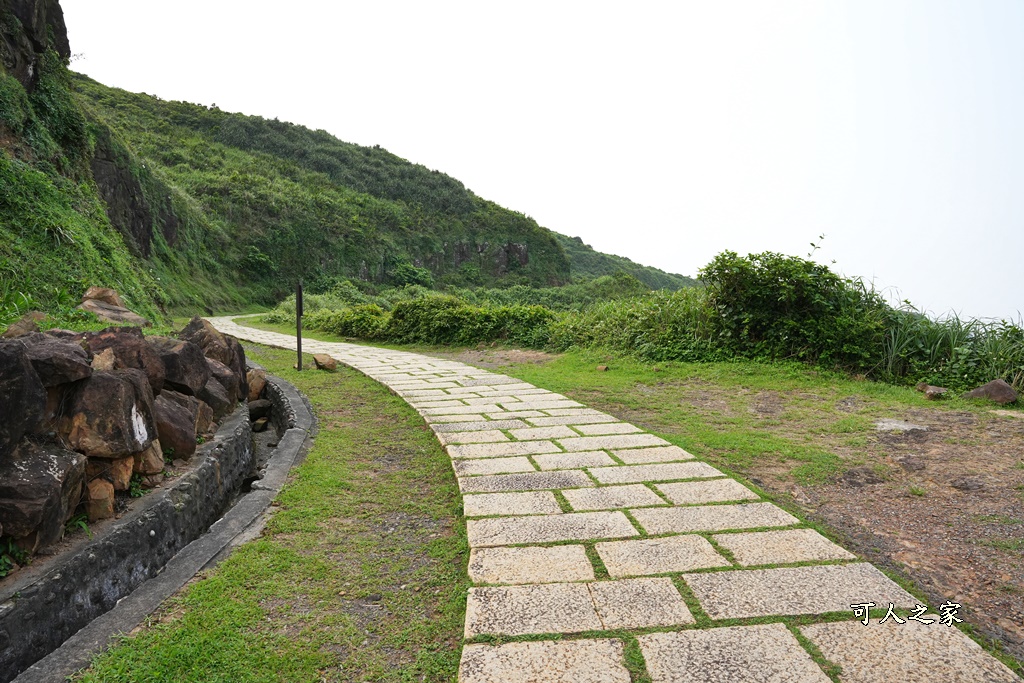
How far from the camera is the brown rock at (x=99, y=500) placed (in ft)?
7.54

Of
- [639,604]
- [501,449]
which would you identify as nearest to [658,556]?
[639,604]

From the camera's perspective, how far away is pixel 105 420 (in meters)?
2.43

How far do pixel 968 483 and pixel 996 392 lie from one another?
263 centimetres

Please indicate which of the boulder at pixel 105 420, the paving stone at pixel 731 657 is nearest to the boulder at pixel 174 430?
the boulder at pixel 105 420

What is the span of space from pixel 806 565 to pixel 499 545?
113cm

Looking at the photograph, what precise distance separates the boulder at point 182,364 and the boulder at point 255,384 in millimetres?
1797

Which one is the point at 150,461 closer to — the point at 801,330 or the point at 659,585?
the point at 659,585

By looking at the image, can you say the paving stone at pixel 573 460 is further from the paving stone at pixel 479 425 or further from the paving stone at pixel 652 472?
the paving stone at pixel 479 425

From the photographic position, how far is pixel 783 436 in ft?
13.3

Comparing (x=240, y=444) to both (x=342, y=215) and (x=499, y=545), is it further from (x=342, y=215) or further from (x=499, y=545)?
(x=342, y=215)

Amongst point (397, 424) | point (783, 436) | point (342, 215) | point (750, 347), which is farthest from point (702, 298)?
point (342, 215)

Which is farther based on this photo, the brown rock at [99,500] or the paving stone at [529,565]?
the brown rock at [99,500]

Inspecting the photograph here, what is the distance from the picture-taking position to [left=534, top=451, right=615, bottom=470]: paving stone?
11.0ft

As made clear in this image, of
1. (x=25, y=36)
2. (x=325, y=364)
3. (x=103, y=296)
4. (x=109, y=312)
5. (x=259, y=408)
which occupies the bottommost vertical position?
(x=259, y=408)
